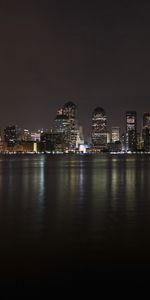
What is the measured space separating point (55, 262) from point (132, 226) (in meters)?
7.83

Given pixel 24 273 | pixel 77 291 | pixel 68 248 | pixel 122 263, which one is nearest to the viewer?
pixel 77 291

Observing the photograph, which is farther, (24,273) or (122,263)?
(122,263)

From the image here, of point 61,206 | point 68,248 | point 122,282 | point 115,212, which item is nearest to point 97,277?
point 122,282

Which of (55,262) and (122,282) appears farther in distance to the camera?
(55,262)

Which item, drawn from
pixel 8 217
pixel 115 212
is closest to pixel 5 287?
pixel 8 217

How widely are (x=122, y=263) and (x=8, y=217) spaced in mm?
11511

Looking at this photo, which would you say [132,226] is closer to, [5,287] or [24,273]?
[24,273]

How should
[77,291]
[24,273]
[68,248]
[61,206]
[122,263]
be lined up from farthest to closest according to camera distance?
1. [61,206]
2. [68,248]
3. [122,263]
4. [24,273]
5. [77,291]

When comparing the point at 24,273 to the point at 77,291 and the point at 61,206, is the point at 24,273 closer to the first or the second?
the point at 77,291

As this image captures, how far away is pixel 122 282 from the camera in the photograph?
12.0m

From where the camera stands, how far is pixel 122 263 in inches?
548

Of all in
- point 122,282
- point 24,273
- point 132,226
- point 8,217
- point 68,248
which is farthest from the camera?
point 8,217

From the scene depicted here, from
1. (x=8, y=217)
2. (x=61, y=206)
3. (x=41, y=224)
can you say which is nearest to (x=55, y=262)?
(x=41, y=224)

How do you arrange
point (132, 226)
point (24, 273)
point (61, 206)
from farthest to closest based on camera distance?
point (61, 206)
point (132, 226)
point (24, 273)
